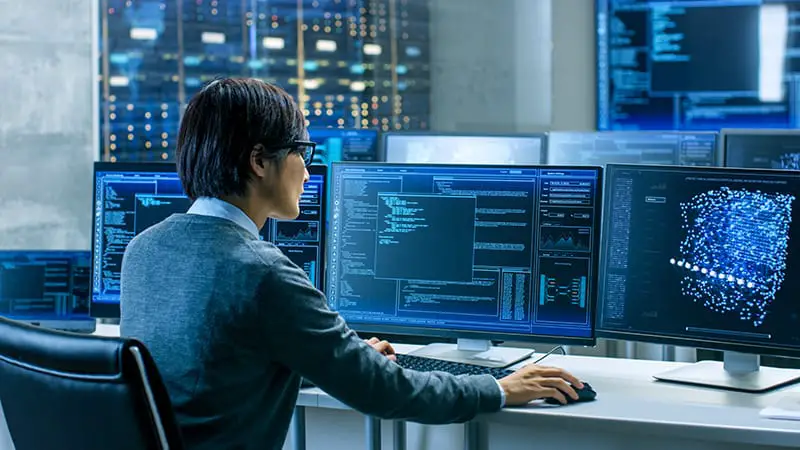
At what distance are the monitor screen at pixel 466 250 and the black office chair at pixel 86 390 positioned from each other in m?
1.04

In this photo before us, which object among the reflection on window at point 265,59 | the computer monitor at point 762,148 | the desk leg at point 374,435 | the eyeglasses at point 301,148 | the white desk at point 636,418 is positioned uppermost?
the reflection on window at point 265,59

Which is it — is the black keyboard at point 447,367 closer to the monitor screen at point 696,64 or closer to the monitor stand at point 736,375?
the monitor stand at point 736,375

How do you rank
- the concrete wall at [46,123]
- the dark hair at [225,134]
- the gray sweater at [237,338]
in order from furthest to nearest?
the concrete wall at [46,123] → the dark hair at [225,134] → the gray sweater at [237,338]

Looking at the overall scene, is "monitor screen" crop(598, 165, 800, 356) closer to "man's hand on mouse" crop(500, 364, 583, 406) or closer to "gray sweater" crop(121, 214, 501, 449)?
"man's hand on mouse" crop(500, 364, 583, 406)

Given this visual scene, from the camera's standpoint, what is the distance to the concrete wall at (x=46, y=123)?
3879mm

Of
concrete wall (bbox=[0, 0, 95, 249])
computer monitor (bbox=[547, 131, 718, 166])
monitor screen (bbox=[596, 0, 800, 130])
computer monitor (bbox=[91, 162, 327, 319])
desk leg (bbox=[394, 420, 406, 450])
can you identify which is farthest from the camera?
monitor screen (bbox=[596, 0, 800, 130])

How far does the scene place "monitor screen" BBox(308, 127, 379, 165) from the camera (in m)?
3.67

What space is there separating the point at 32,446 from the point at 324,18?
175 inches

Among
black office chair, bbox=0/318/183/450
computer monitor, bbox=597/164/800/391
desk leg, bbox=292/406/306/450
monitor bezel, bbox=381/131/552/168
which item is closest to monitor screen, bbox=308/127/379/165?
monitor bezel, bbox=381/131/552/168

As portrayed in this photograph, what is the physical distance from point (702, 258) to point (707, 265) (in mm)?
18

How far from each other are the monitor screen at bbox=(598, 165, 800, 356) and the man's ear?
2.67ft

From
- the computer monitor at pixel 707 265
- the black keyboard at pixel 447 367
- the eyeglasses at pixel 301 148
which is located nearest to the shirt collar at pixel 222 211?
the eyeglasses at pixel 301 148

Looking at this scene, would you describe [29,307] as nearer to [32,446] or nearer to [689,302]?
[32,446]

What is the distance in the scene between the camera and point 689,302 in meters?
2.29
